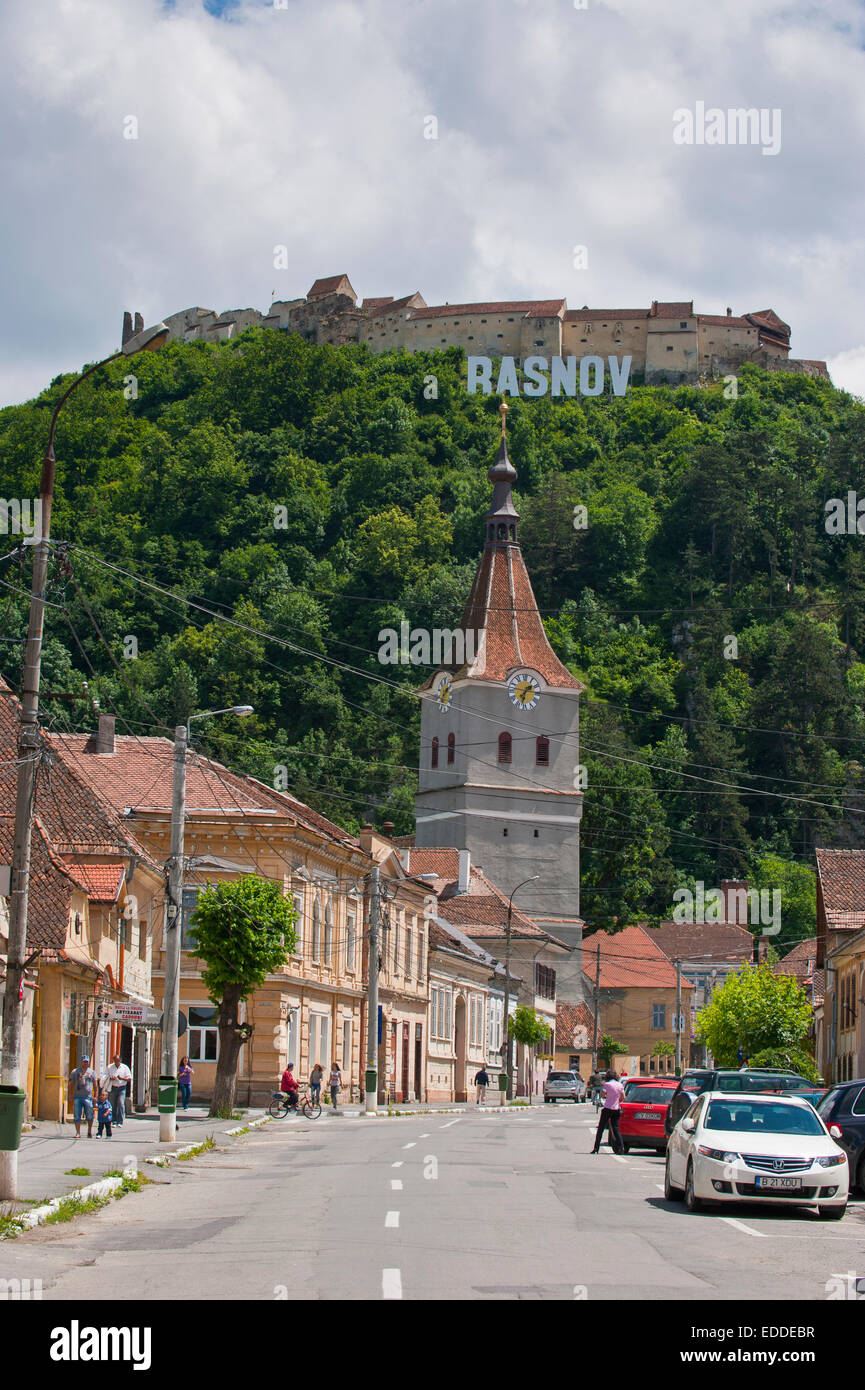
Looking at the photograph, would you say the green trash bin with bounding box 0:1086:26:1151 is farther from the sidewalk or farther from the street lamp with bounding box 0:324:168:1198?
the sidewalk

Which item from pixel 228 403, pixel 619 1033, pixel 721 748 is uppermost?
pixel 228 403

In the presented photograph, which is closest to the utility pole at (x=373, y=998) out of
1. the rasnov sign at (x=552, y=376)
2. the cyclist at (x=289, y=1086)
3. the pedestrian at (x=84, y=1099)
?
the cyclist at (x=289, y=1086)

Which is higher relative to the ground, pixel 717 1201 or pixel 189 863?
pixel 189 863

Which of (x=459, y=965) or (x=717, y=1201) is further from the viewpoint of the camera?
(x=459, y=965)

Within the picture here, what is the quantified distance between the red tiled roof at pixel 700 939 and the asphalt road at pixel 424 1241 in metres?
96.9

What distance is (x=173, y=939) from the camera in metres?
31.8

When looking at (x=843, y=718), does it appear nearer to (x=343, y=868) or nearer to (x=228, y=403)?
(x=228, y=403)

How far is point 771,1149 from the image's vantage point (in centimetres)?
1812

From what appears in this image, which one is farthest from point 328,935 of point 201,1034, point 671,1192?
point 671,1192

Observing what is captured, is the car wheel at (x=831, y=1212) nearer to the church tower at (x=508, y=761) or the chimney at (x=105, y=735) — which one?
the chimney at (x=105, y=735)

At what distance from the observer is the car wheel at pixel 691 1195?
18625 mm

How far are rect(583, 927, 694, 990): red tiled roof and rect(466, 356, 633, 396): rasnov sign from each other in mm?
67891
